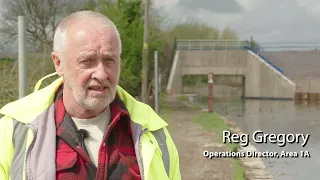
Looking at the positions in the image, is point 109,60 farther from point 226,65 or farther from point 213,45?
point 213,45

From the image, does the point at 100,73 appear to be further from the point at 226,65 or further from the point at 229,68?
the point at 229,68

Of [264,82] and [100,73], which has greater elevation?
[100,73]

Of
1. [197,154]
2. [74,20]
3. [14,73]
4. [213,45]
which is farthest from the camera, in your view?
[213,45]

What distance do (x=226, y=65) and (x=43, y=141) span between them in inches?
1349

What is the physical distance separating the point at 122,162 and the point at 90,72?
1.42ft

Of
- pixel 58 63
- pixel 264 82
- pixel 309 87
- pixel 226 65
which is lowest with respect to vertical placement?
pixel 309 87

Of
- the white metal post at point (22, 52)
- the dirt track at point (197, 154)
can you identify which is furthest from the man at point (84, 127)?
the dirt track at point (197, 154)

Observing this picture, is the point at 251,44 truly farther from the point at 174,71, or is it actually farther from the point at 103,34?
the point at 103,34

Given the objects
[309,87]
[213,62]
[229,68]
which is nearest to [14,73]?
[309,87]

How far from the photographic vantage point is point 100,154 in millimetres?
2057

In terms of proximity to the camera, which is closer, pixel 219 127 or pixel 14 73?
pixel 14 73

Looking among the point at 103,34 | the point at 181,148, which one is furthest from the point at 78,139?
the point at 181,148

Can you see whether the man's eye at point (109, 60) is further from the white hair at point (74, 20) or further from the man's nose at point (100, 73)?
the white hair at point (74, 20)

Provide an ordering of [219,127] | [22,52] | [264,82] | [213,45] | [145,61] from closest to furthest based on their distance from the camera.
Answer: [22,52] < [219,127] < [145,61] < [264,82] < [213,45]
